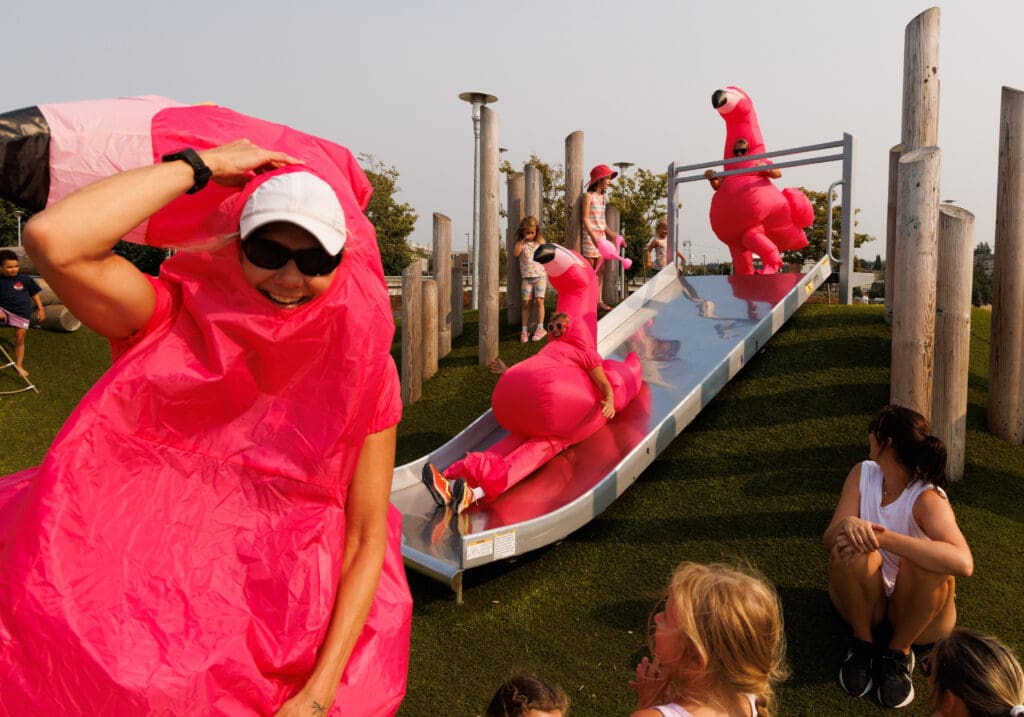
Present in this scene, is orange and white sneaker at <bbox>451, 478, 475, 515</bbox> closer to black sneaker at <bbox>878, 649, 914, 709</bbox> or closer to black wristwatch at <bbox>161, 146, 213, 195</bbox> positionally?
black sneaker at <bbox>878, 649, 914, 709</bbox>

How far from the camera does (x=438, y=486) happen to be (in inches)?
198

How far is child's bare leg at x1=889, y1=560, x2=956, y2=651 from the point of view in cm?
329

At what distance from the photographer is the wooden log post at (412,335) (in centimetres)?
755

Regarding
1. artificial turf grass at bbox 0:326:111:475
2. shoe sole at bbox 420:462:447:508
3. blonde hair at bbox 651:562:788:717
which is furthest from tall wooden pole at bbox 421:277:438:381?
blonde hair at bbox 651:562:788:717

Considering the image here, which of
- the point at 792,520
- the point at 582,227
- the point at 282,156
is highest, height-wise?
the point at 582,227

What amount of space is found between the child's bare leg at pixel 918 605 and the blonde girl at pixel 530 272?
18.1ft

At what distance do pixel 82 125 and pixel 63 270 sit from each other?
0.34m

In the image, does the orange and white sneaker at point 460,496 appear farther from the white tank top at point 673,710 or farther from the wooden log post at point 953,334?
the white tank top at point 673,710

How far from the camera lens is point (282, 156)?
1488 millimetres

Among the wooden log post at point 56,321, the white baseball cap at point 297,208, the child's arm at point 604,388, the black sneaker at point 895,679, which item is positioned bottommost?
the black sneaker at point 895,679

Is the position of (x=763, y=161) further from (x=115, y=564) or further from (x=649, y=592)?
(x=115, y=564)

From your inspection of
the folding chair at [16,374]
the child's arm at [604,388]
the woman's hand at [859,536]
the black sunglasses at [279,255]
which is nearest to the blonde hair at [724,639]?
the black sunglasses at [279,255]

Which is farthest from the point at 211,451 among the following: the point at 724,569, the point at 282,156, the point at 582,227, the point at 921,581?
the point at 582,227

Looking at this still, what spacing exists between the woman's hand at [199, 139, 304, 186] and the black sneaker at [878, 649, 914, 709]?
320cm
